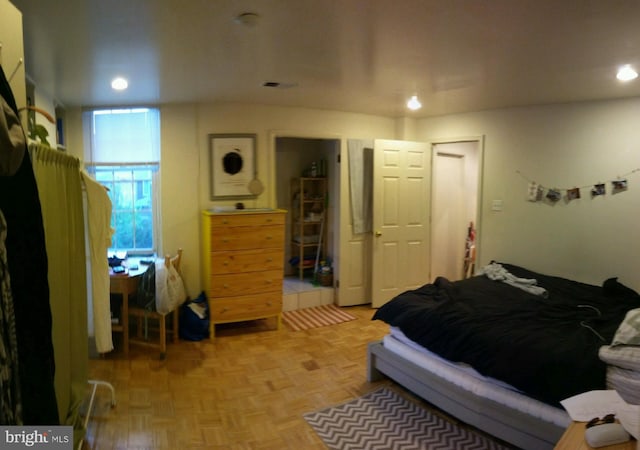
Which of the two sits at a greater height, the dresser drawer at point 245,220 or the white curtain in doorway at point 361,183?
the white curtain in doorway at point 361,183

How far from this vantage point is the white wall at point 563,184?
3.64 m

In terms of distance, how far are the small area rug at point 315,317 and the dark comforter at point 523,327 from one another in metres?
1.38

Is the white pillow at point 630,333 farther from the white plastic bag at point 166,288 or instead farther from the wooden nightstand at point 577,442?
the white plastic bag at point 166,288

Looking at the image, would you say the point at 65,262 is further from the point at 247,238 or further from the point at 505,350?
the point at 505,350

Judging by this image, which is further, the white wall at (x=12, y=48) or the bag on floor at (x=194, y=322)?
the bag on floor at (x=194, y=322)

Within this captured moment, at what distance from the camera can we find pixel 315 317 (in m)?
4.52

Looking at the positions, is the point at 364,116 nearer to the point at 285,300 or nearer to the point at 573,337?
the point at 285,300

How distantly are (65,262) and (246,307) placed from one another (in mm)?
2193

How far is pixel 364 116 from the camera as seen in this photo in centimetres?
481

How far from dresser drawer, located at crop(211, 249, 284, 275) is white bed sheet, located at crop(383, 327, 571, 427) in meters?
1.45

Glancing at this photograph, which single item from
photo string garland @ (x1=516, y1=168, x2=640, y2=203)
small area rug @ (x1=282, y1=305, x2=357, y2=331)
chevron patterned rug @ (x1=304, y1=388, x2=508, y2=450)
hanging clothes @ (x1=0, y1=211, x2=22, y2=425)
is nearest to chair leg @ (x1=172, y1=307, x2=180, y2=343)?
small area rug @ (x1=282, y1=305, x2=357, y2=331)

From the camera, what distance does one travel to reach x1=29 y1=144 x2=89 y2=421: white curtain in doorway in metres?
1.70

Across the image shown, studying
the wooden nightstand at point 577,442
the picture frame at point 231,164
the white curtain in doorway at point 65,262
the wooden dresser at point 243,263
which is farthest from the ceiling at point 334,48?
the wooden nightstand at point 577,442

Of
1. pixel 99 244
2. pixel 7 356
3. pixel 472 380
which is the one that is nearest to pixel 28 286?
pixel 7 356
